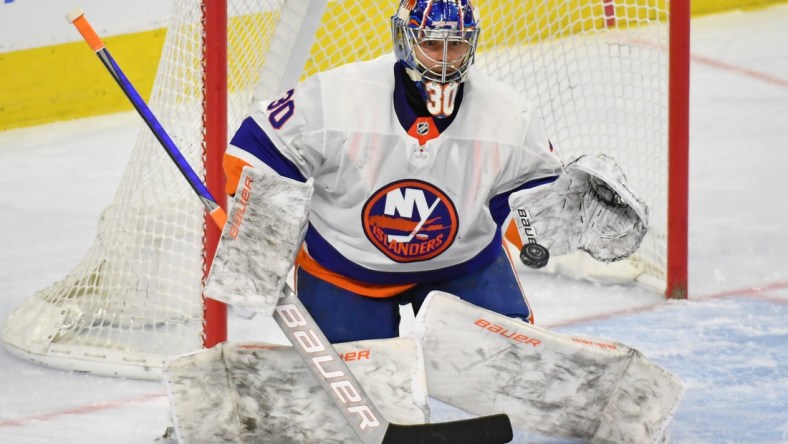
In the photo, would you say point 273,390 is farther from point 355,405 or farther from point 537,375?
point 537,375

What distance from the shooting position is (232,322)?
14.7ft

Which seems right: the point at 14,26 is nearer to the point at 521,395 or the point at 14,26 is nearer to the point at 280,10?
the point at 280,10

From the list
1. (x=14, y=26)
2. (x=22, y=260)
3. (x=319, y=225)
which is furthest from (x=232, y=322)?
(x=14, y=26)

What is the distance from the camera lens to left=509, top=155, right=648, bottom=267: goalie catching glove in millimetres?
3271

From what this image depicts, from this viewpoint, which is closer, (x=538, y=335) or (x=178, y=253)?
(x=538, y=335)

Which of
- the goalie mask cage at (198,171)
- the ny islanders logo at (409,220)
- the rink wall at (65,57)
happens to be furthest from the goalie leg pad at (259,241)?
the rink wall at (65,57)

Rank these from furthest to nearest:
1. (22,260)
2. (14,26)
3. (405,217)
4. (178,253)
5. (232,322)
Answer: (14,26) → (22,260) → (232,322) → (178,253) → (405,217)

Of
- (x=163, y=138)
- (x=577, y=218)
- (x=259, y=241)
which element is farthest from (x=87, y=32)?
(x=577, y=218)

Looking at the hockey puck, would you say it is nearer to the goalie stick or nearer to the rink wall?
the goalie stick

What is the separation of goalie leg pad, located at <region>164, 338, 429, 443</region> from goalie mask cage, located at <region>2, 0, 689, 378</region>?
1.76 ft

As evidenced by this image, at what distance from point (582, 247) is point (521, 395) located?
350mm

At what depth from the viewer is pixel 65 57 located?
19.7ft

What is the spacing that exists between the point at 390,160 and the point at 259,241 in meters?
0.32

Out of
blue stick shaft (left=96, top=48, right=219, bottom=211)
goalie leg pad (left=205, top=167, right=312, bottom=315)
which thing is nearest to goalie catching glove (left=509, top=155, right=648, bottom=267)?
goalie leg pad (left=205, top=167, right=312, bottom=315)
